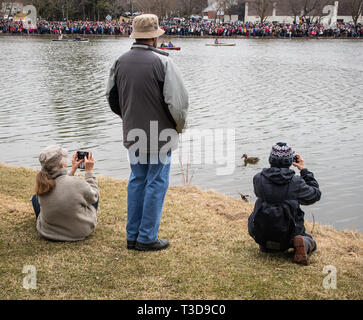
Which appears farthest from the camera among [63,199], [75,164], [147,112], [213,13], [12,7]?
[213,13]

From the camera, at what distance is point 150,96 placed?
13.4 feet

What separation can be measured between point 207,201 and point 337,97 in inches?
555

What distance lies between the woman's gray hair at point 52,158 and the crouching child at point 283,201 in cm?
181

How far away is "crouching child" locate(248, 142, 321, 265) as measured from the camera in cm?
421

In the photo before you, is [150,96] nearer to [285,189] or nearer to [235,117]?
[285,189]

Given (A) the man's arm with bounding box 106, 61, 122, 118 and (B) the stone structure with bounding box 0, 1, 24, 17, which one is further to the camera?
(B) the stone structure with bounding box 0, 1, 24, 17

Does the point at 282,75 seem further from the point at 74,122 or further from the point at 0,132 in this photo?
the point at 0,132

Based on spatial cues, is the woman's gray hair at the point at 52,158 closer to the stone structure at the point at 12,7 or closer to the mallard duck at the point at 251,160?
the mallard duck at the point at 251,160

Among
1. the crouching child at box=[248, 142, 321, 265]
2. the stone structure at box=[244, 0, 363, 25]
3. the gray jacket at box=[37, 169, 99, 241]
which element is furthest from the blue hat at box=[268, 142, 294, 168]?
the stone structure at box=[244, 0, 363, 25]

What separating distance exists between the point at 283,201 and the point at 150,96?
154 centimetres

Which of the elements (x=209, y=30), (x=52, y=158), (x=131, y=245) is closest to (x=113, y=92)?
(x=52, y=158)

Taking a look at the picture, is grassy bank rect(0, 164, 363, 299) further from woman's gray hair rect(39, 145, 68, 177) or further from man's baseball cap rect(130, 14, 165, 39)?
man's baseball cap rect(130, 14, 165, 39)

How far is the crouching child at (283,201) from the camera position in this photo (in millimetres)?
4207

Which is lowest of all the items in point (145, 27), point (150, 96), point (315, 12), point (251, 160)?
point (251, 160)
